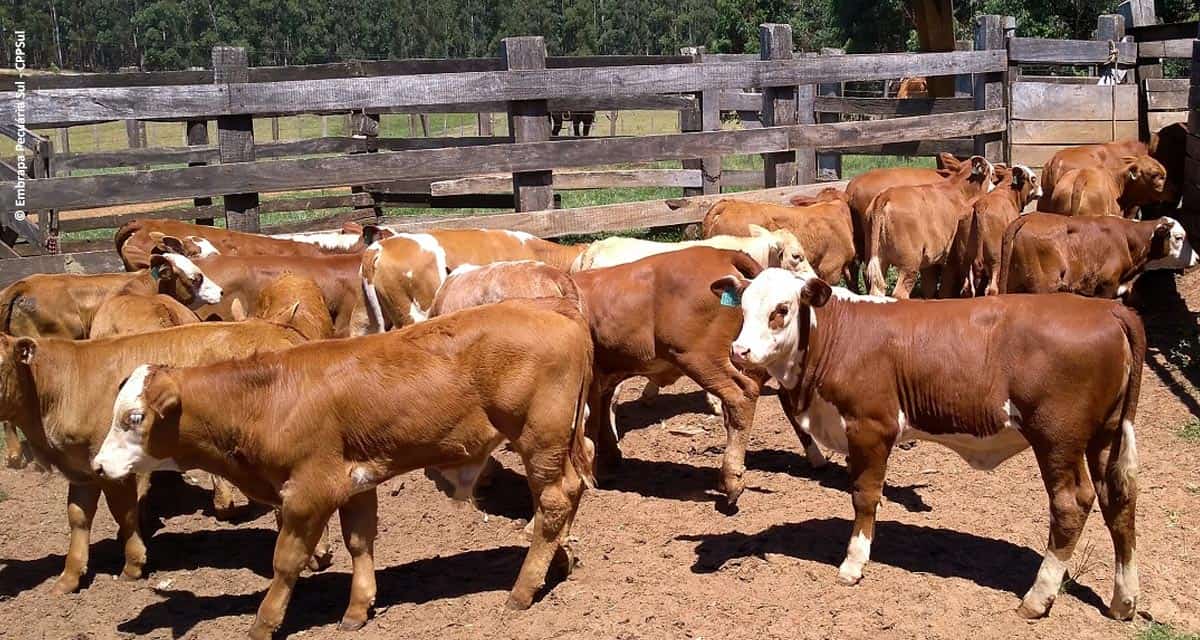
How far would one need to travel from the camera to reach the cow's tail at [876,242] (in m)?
11.2

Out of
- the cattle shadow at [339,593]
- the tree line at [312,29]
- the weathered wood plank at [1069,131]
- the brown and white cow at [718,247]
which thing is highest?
the tree line at [312,29]

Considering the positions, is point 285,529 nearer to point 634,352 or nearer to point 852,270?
point 634,352

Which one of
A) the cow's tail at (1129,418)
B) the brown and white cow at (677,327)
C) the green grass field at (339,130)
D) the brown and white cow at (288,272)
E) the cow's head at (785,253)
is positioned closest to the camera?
the cow's tail at (1129,418)

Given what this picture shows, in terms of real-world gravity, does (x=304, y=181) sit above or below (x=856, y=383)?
above

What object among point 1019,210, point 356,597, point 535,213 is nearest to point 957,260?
point 1019,210

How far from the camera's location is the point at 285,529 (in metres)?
6.14

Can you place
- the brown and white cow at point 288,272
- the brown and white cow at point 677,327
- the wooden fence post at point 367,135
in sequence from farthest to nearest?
the wooden fence post at point 367,135 → the brown and white cow at point 288,272 → the brown and white cow at point 677,327

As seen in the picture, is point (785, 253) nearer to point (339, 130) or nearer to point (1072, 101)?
point (1072, 101)

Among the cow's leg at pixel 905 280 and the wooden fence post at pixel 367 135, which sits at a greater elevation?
the wooden fence post at pixel 367 135

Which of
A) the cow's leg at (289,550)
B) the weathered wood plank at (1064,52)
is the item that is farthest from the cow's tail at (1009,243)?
Answer: the cow's leg at (289,550)

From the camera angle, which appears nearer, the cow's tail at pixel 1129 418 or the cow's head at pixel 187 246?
the cow's tail at pixel 1129 418

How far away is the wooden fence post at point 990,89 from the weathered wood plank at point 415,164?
1.74 meters

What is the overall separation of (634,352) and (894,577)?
8.20 feet

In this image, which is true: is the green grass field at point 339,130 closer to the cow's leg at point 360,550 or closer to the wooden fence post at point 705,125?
the wooden fence post at point 705,125
